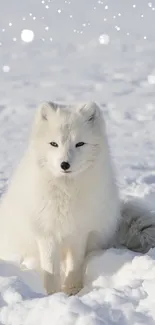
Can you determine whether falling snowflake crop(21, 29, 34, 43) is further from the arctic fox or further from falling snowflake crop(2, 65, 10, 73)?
the arctic fox

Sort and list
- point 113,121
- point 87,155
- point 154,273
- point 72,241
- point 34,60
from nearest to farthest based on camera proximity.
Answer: point 154,273
point 87,155
point 72,241
point 113,121
point 34,60

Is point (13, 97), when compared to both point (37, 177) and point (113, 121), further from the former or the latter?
point (37, 177)

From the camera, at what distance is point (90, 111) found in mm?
3123

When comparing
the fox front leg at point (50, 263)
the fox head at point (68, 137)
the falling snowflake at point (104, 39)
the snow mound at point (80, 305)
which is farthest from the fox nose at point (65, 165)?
the falling snowflake at point (104, 39)

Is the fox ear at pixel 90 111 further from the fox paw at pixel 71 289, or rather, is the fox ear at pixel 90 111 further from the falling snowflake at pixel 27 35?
the falling snowflake at pixel 27 35

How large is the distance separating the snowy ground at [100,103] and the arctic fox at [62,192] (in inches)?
8.9

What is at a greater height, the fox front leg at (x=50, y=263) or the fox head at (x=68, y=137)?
the fox head at (x=68, y=137)

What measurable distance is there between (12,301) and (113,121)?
5193 millimetres

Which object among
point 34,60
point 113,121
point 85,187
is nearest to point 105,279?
point 85,187

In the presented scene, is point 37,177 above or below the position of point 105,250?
above

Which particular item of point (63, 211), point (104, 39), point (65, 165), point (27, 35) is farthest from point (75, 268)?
point (27, 35)

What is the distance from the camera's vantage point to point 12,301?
2332mm

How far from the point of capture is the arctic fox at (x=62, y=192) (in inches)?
118

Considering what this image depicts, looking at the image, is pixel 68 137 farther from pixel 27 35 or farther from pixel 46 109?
pixel 27 35
